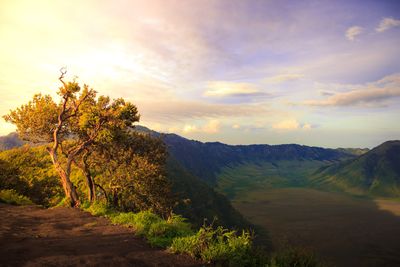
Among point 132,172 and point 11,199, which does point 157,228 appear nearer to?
point 132,172

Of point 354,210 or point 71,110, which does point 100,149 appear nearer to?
point 71,110

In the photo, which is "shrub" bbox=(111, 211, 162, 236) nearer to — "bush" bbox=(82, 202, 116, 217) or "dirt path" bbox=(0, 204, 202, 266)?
"dirt path" bbox=(0, 204, 202, 266)

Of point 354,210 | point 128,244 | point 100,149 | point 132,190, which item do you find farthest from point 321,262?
point 354,210

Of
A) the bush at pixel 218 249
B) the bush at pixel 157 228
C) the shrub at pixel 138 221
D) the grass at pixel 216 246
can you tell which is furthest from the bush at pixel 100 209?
the bush at pixel 218 249

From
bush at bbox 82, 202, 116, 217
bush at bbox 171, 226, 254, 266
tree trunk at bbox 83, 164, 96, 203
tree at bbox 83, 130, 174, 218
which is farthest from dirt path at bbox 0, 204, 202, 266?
tree trunk at bbox 83, 164, 96, 203

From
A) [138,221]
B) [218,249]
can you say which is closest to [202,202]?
[138,221]

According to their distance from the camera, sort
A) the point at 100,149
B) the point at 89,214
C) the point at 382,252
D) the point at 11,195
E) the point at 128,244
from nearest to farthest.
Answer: the point at 128,244
the point at 89,214
the point at 11,195
the point at 100,149
the point at 382,252

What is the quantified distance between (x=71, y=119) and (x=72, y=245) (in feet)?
56.9

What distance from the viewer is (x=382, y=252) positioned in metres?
104

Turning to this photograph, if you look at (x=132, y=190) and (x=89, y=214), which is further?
(x=132, y=190)

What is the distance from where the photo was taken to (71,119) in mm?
27734

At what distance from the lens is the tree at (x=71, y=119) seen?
84.0 feet

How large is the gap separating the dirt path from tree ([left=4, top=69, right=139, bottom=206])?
8392 mm

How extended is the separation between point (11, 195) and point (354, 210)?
208 meters
